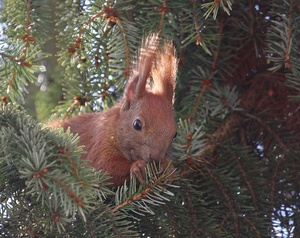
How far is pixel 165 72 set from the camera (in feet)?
7.38

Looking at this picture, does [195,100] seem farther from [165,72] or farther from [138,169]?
[138,169]

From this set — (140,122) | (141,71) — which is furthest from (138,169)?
(141,71)

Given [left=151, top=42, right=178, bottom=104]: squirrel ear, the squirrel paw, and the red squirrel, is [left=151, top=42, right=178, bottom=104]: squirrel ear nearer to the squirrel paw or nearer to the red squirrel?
the red squirrel

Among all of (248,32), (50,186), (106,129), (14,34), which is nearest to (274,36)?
(248,32)

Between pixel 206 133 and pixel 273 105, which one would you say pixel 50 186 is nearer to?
pixel 206 133

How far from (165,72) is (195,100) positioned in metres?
Result: 0.17

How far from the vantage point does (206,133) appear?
Result: 7.75 feet

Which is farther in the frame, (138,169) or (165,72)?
(165,72)

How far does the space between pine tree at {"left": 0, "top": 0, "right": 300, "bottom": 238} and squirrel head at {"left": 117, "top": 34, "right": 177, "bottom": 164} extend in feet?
0.16

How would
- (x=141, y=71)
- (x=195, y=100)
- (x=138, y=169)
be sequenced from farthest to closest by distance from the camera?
1. (x=195, y=100)
2. (x=141, y=71)
3. (x=138, y=169)

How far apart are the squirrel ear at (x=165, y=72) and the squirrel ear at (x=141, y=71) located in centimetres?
5

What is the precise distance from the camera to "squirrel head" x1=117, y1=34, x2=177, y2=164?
213cm

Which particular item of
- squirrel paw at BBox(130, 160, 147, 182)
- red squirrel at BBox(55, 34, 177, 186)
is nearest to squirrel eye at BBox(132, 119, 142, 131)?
red squirrel at BBox(55, 34, 177, 186)

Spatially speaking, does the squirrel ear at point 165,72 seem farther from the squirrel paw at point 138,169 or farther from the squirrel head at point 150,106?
the squirrel paw at point 138,169
